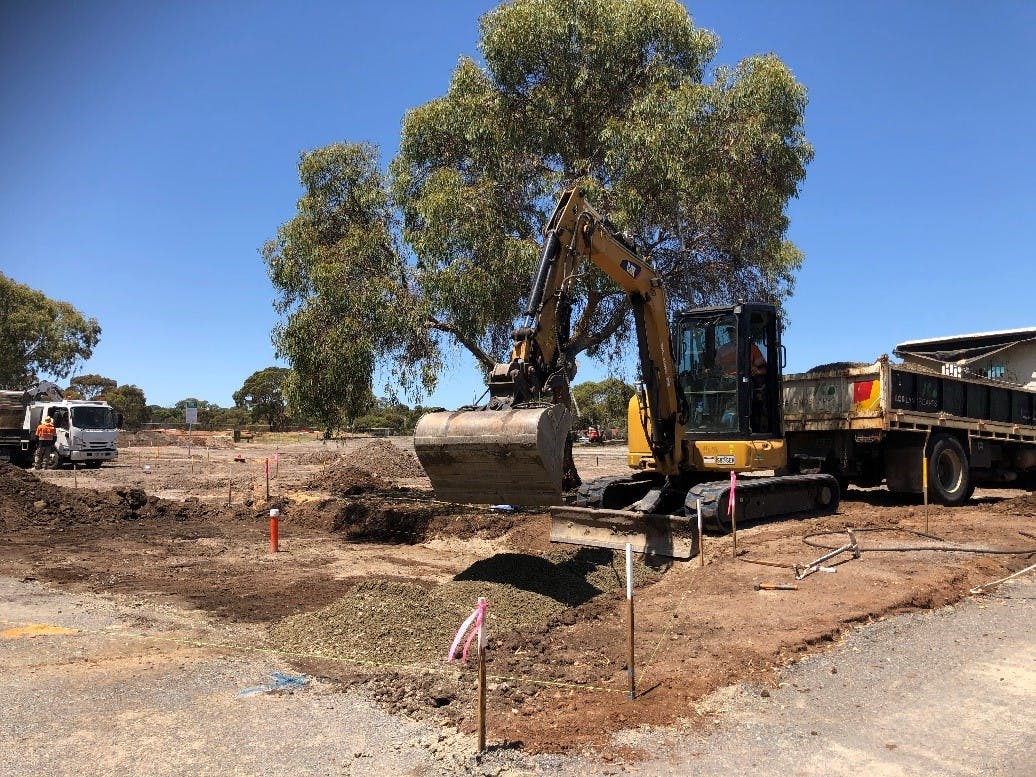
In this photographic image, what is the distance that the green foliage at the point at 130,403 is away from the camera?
7376 cm

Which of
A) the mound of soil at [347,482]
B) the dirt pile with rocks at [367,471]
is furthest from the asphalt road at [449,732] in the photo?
the dirt pile with rocks at [367,471]

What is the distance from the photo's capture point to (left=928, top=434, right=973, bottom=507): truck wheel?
47.8ft

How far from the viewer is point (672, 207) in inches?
570

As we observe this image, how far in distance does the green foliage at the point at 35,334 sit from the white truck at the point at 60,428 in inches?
1125

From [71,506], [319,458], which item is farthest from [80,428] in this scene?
[71,506]

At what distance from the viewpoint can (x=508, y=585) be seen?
26.9 feet

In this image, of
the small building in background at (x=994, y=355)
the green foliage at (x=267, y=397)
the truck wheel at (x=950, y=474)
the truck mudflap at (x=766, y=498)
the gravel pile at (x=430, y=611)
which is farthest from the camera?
the green foliage at (x=267, y=397)

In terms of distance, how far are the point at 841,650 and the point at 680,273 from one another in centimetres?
1092

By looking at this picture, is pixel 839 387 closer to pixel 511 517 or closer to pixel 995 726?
pixel 511 517

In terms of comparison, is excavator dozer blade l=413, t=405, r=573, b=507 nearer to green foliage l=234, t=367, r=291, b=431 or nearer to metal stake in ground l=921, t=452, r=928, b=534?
metal stake in ground l=921, t=452, r=928, b=534

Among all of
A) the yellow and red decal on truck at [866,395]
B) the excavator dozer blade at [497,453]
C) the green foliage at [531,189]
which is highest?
the green foliage at [531,189]

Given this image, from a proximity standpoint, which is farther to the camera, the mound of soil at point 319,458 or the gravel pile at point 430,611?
the mound of soil at point 319,458

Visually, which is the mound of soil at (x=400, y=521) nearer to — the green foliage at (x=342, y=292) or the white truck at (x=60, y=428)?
the green foliage at (x=342, y=292)

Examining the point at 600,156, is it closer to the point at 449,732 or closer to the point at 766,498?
the point at 766,498
